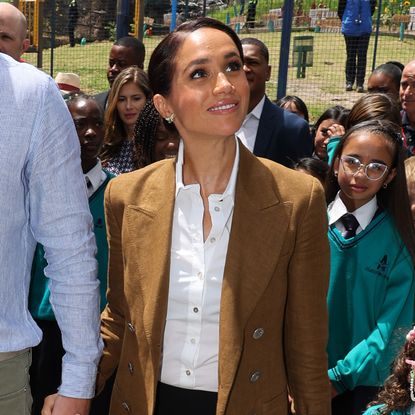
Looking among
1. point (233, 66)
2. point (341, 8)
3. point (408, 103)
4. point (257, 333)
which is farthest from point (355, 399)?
point (341, 8)

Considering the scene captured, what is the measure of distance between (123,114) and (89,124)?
2.92 feet

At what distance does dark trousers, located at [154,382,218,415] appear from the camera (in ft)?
6.83

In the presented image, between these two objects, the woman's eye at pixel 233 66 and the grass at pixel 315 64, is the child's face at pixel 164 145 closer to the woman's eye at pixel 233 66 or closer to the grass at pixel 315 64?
the woman's eye at pixel 233 66

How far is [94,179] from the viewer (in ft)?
11.0

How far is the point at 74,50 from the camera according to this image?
11.7 m

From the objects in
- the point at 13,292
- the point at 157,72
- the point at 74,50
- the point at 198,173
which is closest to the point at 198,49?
the point at 157,72

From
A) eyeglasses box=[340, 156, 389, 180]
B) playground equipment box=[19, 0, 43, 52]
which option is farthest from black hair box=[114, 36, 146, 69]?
playground equipment box=[19, 0, 43, 52]

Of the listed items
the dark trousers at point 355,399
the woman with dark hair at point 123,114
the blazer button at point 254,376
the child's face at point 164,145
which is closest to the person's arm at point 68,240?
the blazer button at point 254,376

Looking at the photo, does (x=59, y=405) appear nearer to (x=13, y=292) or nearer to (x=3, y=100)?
(x=13, y=292)

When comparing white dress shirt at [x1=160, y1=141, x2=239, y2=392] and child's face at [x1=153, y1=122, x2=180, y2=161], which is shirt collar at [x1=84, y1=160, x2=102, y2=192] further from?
white dress shirt at [x1=160, y1=141, x2=239, y2=392]

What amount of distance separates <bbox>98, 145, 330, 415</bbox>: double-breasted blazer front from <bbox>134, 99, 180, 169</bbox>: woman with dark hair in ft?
5.29

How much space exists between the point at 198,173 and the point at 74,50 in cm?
996

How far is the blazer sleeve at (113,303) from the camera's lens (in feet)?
7.34

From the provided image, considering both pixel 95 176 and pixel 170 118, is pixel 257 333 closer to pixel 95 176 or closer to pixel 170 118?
pixel 170 118
